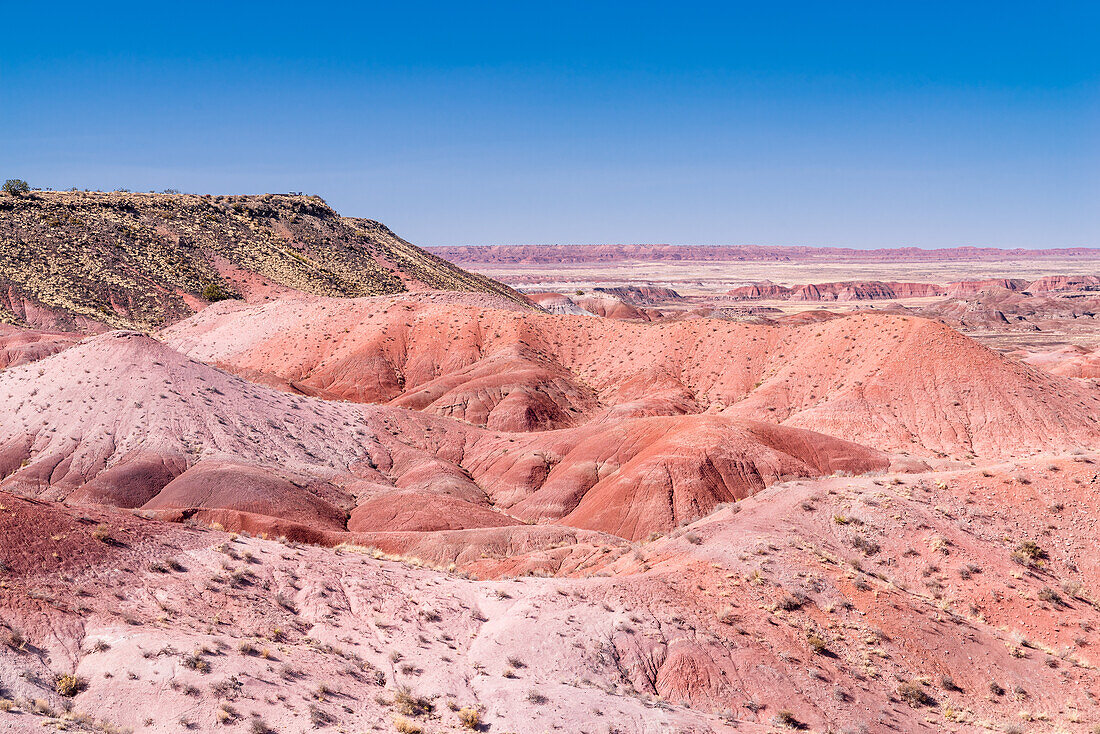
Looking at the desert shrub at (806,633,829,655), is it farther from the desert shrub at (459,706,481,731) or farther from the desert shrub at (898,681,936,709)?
the desert shrub at (459,706,481,731)

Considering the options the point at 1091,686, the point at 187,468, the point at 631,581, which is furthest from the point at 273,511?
the point at 1091,686

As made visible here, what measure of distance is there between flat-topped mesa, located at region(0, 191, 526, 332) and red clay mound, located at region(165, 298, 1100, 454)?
48.3 feet

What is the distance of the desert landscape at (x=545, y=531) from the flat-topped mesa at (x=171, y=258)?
1858 centimetres

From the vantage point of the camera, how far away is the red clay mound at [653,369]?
49.7 metres

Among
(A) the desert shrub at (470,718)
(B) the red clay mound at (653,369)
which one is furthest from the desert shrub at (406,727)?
(B) the red clay mound at (653,369)

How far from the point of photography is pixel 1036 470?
26.7 meters

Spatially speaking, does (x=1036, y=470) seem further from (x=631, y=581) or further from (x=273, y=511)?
(x=273, y=511)

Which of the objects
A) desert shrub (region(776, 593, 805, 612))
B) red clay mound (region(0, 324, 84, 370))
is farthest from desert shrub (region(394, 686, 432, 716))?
red clay mound (region(0, 324, 84, 370))

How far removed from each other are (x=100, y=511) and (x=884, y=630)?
21284mm

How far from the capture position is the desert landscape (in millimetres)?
16328

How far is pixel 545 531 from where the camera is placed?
3178 cm

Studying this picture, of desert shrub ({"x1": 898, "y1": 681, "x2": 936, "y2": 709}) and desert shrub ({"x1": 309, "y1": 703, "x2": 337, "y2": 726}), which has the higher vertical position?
desert shrub ({"x1": 309, "y1": 703, "x2": 337, "y2": 726})

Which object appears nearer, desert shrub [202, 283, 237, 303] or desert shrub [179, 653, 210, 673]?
desert shrub [179, 653, 210, 673]

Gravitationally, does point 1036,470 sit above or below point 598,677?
above
